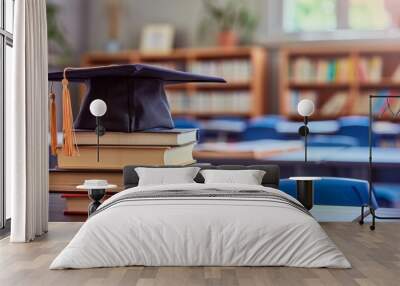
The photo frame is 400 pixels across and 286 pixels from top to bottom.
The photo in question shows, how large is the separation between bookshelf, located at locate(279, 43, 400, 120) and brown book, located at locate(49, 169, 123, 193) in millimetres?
4589

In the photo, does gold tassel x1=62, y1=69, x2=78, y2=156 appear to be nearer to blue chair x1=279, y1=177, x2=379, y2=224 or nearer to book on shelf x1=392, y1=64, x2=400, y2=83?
blue chair x1=279, y1=177, x2=379, y2=224

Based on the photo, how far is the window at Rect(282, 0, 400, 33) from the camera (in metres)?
8.94

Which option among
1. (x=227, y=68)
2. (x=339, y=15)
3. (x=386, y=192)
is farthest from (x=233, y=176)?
(x=339, y=15)

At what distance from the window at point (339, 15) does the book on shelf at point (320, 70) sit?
390mm

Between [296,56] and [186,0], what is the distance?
5.12 feet

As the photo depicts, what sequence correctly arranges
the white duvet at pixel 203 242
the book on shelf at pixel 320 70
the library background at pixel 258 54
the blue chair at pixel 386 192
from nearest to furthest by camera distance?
the white duvet at pixel 203 242
the blue chair at pixel 386 192
the library background at pixel 258 54
the book on shelf at pixel 320 70

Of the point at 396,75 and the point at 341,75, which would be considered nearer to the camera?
the point at 396,75

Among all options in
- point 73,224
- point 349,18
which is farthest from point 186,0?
point 73,224

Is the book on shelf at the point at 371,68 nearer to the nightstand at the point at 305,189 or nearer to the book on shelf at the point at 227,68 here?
the book on shelf at the point at 227,68

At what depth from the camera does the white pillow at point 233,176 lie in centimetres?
475

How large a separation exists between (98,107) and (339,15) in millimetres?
5266

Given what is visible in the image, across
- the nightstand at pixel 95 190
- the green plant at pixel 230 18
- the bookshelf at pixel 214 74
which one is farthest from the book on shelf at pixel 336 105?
the nightstand at pixel 95 190

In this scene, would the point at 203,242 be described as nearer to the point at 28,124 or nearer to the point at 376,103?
the point at 28,124

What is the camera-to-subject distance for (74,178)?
466cm
